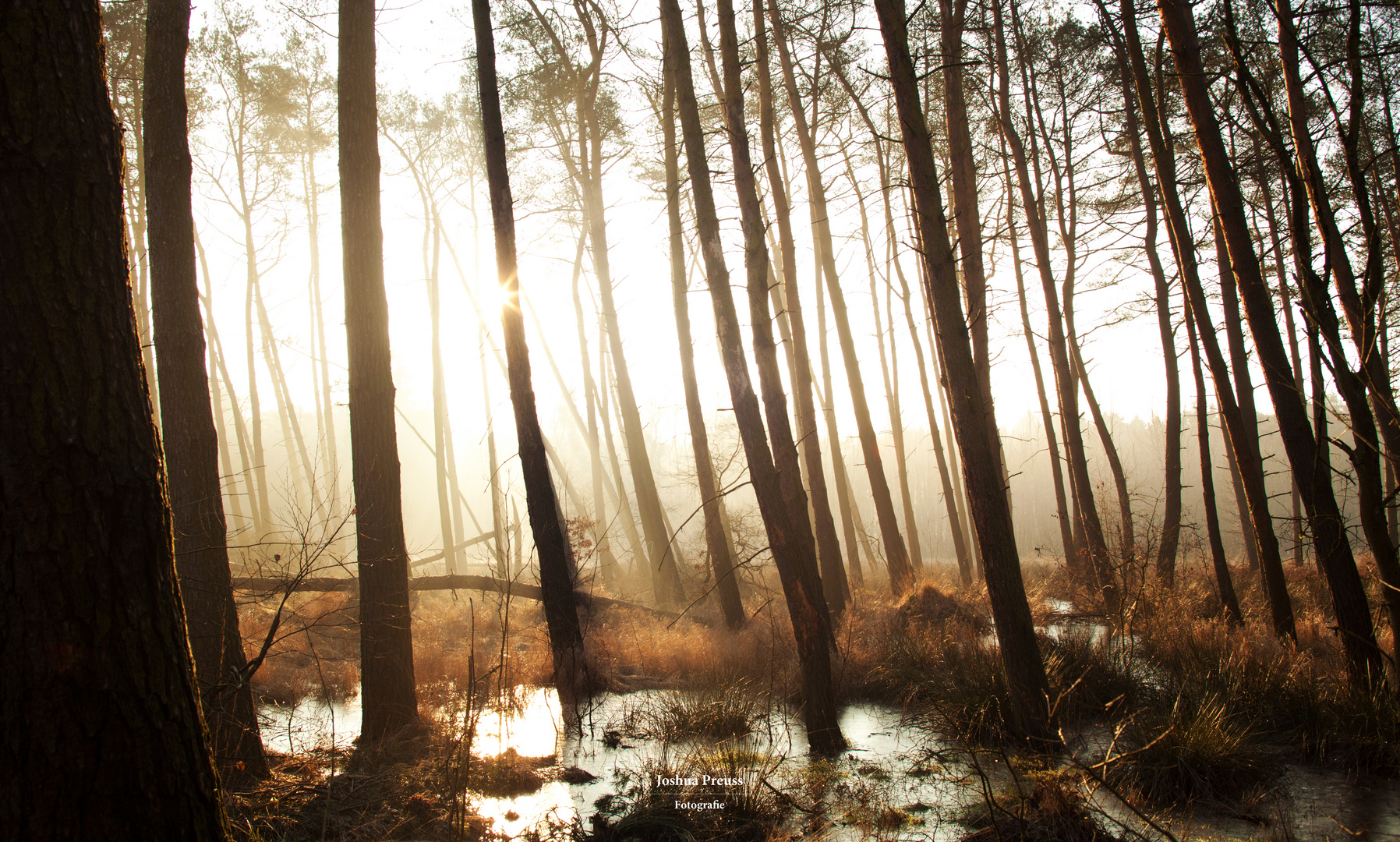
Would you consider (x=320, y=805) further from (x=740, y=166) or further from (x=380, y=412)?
(x=740, y=166)

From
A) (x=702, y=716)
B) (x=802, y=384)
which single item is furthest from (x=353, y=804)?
(x=802, y=384)

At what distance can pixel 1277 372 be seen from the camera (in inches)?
175

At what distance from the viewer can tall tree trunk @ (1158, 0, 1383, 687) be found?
4.14 metres

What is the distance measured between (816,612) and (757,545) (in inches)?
386

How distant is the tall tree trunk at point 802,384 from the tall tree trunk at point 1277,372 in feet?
15.1

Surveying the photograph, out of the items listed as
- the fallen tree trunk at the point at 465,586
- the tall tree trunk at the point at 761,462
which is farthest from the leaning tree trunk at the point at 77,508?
the fallen tree trunk at the point at 465,586

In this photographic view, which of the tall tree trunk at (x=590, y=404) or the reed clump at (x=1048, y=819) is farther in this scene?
Result: the tall tree trunk at (x=590, y=404)

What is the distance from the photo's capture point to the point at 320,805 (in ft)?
12.0

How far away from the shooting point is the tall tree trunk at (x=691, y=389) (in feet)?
29.1

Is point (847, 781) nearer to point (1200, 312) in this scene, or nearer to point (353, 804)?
point (353, 804)

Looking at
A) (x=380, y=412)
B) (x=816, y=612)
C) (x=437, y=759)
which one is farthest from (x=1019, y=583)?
(x=380, y=412)

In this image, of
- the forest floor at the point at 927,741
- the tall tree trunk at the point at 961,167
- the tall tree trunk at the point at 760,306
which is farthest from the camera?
the tall tree trunk at the point at 961,167

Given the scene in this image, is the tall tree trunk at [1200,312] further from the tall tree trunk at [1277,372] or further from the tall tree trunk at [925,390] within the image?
the tall tree trunk at [925,390]

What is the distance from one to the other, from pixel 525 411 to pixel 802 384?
4484 millimetres
